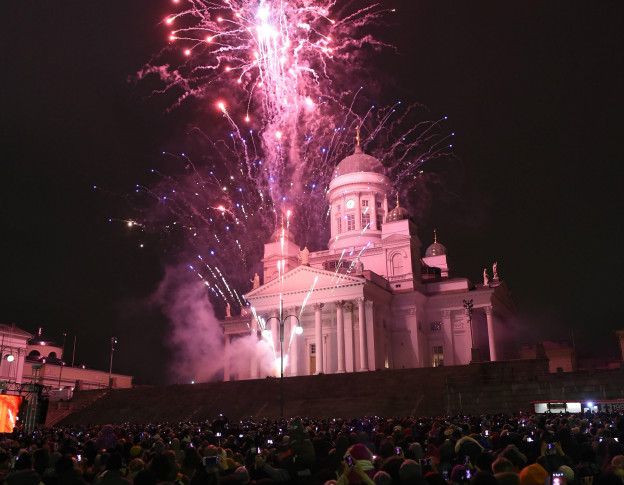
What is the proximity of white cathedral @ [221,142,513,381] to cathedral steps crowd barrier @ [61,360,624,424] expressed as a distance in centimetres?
919

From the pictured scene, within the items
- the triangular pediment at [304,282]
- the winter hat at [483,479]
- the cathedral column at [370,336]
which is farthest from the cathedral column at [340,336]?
the winter hat at [483,479]

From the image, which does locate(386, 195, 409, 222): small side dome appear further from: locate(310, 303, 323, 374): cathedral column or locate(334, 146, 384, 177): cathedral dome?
locate(310, 303, 323, 374): cathedral column

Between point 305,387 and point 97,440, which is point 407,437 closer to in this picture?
point 97,440

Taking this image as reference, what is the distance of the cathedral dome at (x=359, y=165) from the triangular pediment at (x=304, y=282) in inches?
707

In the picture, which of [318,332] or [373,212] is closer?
[318,332]

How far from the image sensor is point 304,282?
57.3 metres

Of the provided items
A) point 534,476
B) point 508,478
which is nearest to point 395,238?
point 534,476

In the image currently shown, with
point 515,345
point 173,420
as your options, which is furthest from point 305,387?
point 515,345

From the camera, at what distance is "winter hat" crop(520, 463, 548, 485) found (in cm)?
674

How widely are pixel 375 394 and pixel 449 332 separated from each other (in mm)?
20920

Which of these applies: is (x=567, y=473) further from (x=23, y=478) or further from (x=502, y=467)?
(x=23, y=478)

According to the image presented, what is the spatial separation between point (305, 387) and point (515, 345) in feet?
124

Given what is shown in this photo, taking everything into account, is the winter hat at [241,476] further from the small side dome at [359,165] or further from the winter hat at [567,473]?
the small side dome at [359,165]

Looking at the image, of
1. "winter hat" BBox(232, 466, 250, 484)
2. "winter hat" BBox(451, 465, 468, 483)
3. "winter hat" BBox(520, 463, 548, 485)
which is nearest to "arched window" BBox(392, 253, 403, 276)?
"winter hat" BBox(451, 465, 468, 483)
